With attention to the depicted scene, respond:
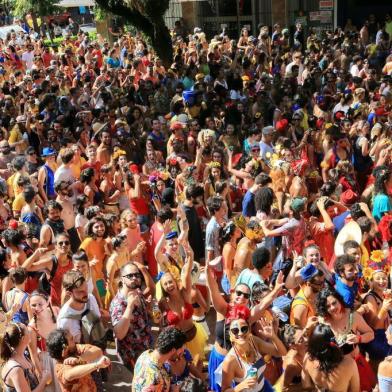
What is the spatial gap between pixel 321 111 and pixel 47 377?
6.55 metres

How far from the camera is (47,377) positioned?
4.12 m

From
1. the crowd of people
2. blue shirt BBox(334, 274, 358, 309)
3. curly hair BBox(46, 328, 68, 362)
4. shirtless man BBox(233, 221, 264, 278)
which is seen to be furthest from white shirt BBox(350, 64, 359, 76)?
curly hair BBox(46, 328, 68, 362)

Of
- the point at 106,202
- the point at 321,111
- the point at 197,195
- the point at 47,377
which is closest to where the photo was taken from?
the point at 47,377

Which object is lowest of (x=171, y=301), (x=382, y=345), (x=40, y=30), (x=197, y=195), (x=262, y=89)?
(x=382, y=345)

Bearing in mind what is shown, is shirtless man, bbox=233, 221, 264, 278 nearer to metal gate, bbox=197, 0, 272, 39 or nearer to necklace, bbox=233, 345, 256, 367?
necklace, bbox=233, 345, 256, 367

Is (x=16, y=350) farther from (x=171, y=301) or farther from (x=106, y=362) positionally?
(x=171, y=301)

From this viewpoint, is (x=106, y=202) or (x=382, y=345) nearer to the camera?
(x=382, y=345)

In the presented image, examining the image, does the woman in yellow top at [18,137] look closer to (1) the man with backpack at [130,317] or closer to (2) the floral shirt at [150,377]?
(1) the man with backpack at [130,317]

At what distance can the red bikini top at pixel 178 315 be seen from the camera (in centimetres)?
443

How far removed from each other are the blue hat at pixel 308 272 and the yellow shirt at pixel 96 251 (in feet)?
6.52

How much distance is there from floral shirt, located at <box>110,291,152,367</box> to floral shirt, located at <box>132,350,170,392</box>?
2.41ft

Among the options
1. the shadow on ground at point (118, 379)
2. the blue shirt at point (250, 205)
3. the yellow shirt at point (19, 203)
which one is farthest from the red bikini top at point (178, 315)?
the yellow shirt at point (19, 203)

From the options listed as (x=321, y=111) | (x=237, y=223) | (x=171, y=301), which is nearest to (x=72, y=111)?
(x=321, y=111)

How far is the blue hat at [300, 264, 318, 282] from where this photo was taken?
4.47 m
